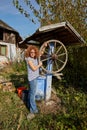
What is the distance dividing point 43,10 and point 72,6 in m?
1.38

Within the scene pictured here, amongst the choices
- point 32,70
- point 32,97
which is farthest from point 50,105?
point 32,70

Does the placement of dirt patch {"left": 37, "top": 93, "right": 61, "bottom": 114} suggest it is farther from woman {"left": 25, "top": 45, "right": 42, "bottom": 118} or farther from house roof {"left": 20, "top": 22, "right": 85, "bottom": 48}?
house roof {"left": 20, "top": 22, "right": 85, "bottom": 48}

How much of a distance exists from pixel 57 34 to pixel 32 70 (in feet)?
6.92

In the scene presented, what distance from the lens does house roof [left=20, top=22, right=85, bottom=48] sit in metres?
8.99

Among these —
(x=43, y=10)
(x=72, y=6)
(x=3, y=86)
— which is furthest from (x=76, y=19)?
(x=3, y=86)

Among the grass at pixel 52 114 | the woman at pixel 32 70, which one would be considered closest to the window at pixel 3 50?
the grass at pixel 52 114

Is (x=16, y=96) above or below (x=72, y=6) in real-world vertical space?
below

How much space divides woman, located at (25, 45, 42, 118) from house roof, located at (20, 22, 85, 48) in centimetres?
90

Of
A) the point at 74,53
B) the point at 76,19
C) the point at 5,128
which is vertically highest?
the point at 76,19

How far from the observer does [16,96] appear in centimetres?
991

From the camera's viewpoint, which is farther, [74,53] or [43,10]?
[43,10]

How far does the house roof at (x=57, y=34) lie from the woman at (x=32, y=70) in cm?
90

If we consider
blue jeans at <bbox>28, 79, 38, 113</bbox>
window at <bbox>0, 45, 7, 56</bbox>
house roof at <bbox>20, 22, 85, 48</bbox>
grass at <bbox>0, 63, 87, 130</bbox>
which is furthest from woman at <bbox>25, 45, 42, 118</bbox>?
window at <bbox>0, 45, 7, 56</bbox>

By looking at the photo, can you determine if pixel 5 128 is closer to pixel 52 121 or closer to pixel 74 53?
pixel 52 121
